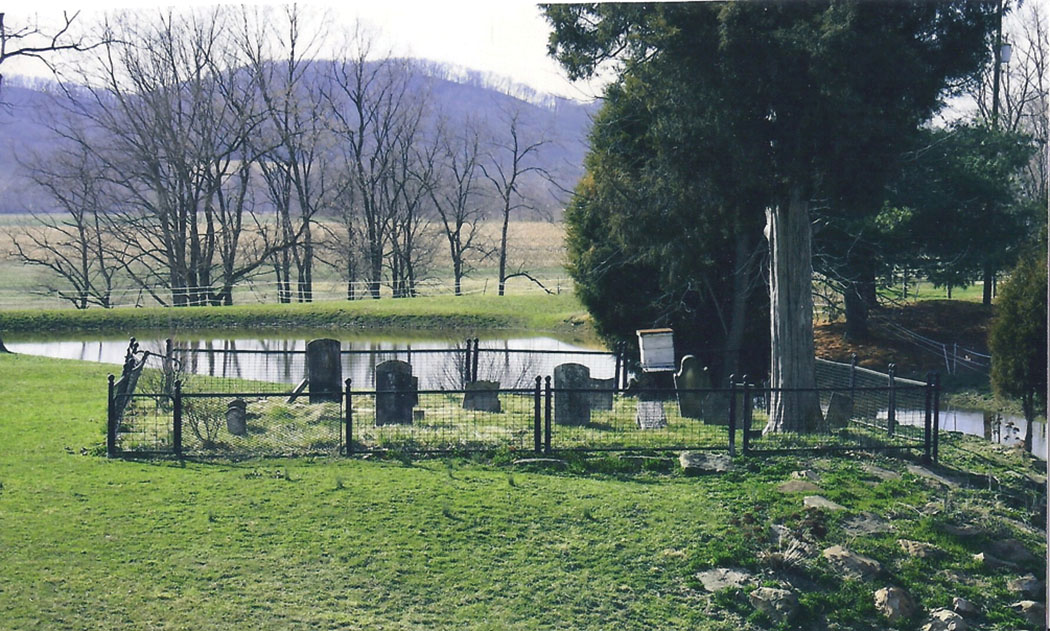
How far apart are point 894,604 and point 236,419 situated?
6645mm

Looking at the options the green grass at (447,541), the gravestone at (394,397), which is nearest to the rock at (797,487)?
the green grass at (447,541)

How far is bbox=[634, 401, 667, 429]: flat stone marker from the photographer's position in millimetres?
11422

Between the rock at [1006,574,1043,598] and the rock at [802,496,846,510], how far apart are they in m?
1.29

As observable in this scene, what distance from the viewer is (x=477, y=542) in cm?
714

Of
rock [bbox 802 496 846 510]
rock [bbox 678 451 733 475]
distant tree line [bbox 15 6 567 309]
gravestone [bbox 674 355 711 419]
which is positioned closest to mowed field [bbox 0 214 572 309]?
distant tree line [bbox 15 6 567 309]

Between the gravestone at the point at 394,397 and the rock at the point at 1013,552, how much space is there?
230 inches

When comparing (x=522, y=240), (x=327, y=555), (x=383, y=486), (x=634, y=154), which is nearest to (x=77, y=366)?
(x=634, y=154)

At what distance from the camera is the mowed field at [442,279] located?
32.0 metres

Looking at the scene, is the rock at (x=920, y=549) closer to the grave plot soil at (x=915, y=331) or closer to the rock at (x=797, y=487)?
the rock at (x=797, y=487)

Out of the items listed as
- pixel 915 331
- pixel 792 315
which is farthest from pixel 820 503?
pixel 915 331

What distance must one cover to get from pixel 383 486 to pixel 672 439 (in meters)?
3.35

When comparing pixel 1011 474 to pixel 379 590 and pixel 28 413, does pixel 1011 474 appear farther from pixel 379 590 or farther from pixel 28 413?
pixel 28 413

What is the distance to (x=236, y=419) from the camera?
1049 centimetres

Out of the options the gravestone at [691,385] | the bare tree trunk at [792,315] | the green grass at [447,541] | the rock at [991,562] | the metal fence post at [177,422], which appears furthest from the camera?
the gravestone at [691,385]
